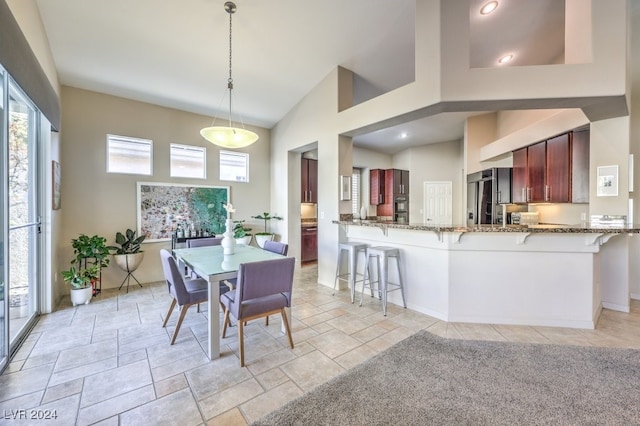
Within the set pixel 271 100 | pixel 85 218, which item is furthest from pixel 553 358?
pixel 85 218

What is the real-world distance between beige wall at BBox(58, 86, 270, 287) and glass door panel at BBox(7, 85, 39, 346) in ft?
2.89

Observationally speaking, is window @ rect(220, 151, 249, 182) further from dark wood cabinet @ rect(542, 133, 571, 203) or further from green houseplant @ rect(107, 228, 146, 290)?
dark wood cabinet @ rect(542, 133, 571, 203)

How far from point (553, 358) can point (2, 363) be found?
15.2 feet

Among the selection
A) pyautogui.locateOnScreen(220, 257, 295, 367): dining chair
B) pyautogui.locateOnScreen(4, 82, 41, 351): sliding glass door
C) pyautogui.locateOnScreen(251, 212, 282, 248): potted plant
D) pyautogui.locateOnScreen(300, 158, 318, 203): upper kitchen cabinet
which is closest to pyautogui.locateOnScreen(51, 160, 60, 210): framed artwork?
pyautogui.locateOnScreen(4, 82, 41, 351): sliding glass door

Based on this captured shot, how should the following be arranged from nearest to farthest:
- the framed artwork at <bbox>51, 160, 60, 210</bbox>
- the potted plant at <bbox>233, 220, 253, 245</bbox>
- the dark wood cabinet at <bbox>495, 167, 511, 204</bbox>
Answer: the framed artwork at <bbox>51, 160, 60, 210</bbox> → the dark wood cabinet at <bbox>495, 167, 511, 204</bbox> → the potted plant at <bbox>233, 220, 253, 245</bbox>

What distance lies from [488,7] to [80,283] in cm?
629

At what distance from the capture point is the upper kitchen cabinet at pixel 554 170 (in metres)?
3.62

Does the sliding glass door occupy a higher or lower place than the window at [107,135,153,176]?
lower

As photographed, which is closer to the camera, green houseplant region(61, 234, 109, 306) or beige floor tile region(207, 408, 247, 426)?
beige floor tile region(207, 408, 247, 426)

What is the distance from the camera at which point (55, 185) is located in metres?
3.47

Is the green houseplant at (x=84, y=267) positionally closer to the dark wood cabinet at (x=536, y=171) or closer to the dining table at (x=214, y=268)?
the dining table at (x=214, y=268)

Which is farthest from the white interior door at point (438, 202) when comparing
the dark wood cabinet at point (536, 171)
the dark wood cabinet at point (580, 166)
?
the dark wood cabinet at point (580, 166)

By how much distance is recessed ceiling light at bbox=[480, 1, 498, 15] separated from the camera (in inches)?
126

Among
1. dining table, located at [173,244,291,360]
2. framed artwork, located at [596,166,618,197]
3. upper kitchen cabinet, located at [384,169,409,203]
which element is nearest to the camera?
dining table, located at [173,244,291,360]
